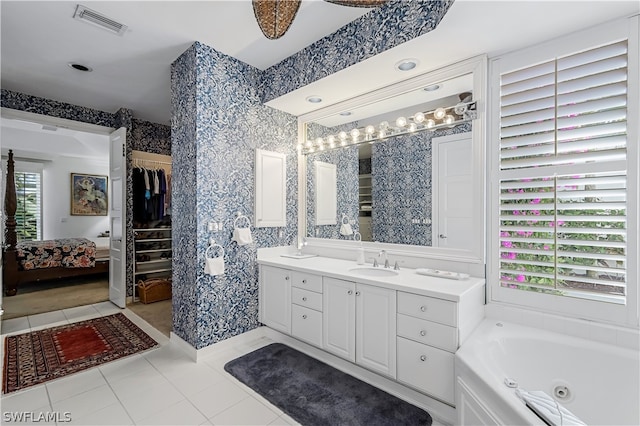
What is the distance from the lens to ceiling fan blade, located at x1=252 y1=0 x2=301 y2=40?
1.42 metres

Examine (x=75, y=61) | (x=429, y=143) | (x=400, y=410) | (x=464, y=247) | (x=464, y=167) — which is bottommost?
(x=400, y=410)

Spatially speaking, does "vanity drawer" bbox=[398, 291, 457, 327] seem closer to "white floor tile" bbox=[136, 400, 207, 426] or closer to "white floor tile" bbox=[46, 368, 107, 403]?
"white floor tile" bbox=[136, 400, 207, 426]

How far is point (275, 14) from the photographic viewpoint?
146 centimetres

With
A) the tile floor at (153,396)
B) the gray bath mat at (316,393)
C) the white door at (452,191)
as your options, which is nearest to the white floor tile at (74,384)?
the tile floor at (153,396)

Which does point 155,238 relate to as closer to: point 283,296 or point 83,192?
point 283,296

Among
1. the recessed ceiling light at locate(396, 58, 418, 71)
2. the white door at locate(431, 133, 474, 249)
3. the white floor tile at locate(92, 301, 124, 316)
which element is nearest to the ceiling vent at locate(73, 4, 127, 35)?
the recessed ceiling light at locate(396, 58, 418, 71)

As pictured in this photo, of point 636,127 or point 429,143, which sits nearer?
point 636,127

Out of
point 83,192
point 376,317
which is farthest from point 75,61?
point 83,192

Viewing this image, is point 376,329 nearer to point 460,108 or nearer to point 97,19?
point 460,108

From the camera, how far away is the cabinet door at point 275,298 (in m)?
2.87

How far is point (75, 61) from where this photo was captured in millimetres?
3031

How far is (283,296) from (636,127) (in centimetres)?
274

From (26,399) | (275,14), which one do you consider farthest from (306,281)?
(26,399)

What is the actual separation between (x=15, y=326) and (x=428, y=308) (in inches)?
176
